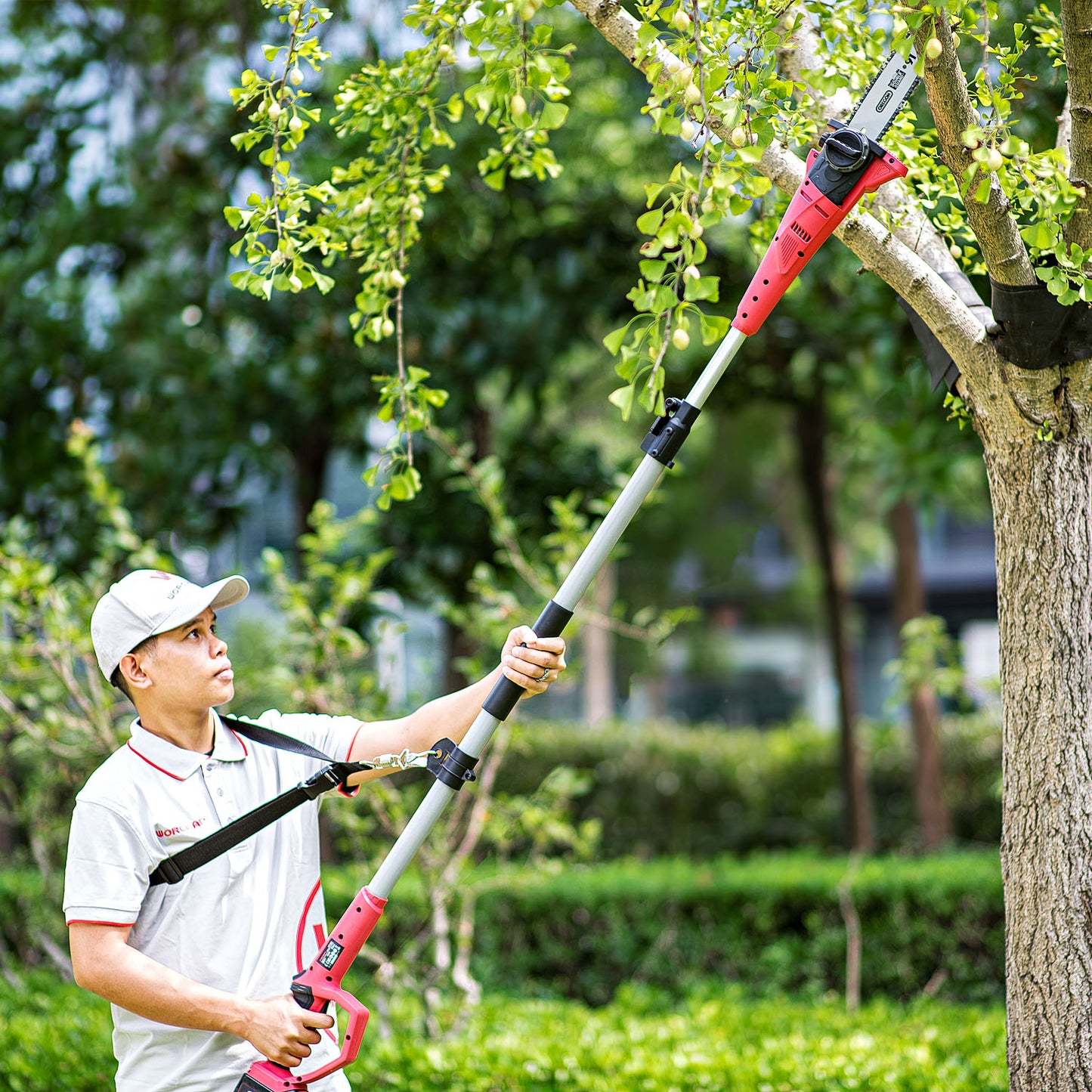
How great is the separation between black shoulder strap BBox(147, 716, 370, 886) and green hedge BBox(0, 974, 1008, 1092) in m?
1.93

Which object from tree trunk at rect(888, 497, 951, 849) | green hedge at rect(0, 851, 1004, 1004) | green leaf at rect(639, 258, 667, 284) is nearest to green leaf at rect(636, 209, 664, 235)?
green leaf at rect(639, 258, 667, 284)

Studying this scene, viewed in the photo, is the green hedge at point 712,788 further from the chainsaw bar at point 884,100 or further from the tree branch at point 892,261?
the chainsaw bar at point 884,100

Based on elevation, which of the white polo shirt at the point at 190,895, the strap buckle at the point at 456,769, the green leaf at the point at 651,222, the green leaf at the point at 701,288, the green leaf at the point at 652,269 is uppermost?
the green leaf at the point at 651,222

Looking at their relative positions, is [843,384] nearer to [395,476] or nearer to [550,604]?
[395,476]

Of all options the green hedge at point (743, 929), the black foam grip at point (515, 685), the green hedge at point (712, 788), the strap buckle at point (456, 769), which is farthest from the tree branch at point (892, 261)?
the green hedge at point (712, 788)

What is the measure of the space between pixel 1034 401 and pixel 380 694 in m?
3.11

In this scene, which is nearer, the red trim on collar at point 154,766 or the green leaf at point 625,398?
the green leaf at point 625,398

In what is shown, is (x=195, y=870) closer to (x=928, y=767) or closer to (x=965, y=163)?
(x=965, y=163)

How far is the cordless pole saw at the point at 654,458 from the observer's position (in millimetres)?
2225

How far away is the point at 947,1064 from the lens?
3.99m

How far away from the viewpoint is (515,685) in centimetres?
232

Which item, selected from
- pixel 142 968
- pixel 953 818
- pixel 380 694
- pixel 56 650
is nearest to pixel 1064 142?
pixel 142 968

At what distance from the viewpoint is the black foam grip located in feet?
7.50

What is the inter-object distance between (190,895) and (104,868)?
185mm
